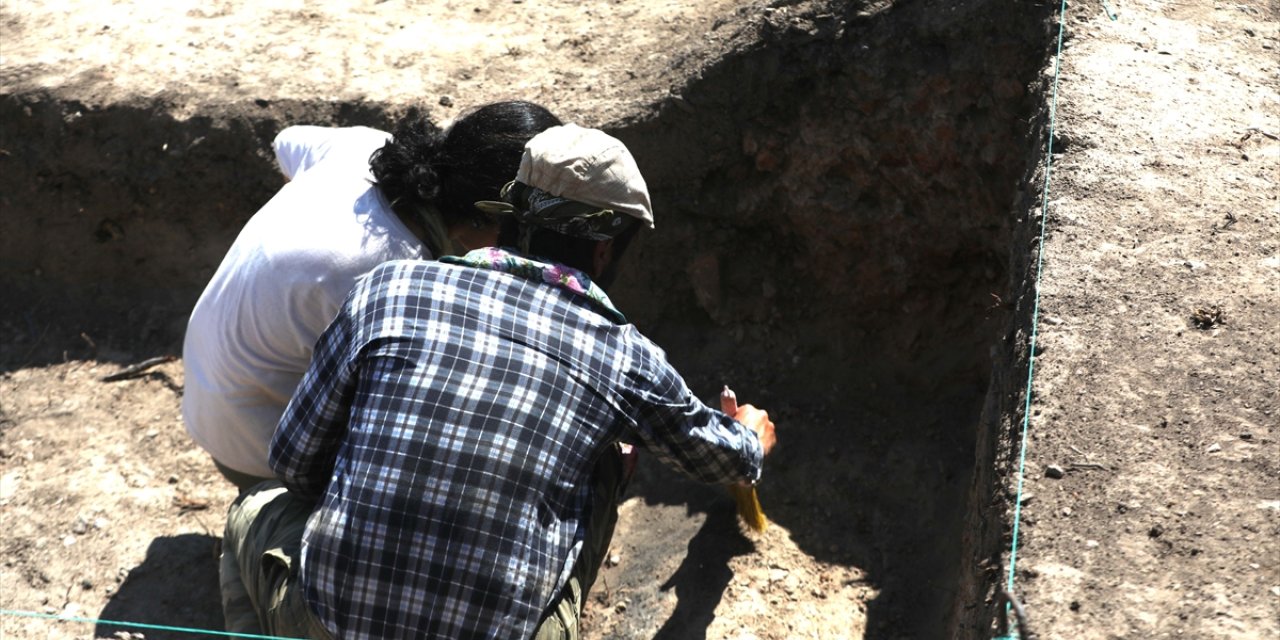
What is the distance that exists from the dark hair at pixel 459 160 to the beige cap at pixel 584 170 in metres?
0.13

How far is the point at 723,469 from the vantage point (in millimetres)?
2459

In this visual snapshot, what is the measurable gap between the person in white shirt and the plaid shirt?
397 millimetres

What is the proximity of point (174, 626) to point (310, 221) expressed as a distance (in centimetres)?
126

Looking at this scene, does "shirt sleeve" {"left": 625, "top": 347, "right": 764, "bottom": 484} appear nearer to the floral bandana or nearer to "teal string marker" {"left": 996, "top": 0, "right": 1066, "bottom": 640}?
the floral bandana

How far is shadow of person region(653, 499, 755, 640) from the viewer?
3.10m

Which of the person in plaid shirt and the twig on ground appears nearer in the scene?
the person in plaid shirt

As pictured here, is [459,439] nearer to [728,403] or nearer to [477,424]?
[477,424]

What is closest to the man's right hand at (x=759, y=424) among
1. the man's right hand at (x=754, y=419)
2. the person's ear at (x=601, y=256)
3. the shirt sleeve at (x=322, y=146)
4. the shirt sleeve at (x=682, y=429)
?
the man's right hand at (x=754, y=419)

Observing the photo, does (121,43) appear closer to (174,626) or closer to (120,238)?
(120,238)

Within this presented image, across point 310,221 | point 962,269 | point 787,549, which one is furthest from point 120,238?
point 962,269

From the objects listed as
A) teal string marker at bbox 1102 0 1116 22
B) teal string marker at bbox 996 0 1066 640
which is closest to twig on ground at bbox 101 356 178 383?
teal string marker at bbox 996 0 1066 640

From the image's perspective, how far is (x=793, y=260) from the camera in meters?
3.93

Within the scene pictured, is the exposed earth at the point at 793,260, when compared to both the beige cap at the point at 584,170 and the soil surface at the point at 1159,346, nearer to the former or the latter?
the soil surface at the point at 1159,346

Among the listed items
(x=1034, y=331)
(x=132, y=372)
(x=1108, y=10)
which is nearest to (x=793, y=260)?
(x=1108, y=10)
